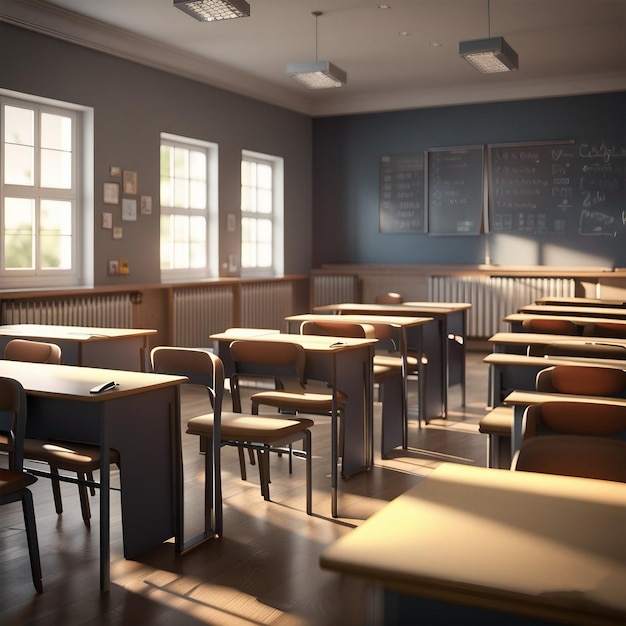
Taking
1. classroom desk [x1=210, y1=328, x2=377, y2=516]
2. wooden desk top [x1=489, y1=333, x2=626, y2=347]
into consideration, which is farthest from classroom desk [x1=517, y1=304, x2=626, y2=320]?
classroom desk [x1=210, y1=328, x2=377, y2=516]

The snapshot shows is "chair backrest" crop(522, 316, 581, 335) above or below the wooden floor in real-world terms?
above

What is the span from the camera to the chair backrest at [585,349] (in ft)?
13.5

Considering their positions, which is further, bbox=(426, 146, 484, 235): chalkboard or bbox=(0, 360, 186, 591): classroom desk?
bbox=(426, 146, 484, 235): chalkboard

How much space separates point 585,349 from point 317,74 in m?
3.96

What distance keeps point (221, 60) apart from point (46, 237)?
2.70 metres

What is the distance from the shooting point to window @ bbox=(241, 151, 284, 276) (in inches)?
386

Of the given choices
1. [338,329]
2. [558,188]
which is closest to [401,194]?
[558,188]

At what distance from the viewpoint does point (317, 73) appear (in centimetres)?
716

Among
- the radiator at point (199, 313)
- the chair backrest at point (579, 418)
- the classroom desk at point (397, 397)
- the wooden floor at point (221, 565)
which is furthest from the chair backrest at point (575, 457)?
the radiator at point (199, 313)

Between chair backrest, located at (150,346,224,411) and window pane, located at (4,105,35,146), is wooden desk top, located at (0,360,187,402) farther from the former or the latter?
window pane, located at (4,105,35,146)

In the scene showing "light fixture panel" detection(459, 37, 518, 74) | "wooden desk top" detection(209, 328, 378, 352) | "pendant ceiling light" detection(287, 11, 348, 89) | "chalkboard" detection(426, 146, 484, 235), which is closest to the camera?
"wooden desk top" detection(209, 328, 378, 352)

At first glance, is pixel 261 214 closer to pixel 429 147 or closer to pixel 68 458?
pixel 429 147

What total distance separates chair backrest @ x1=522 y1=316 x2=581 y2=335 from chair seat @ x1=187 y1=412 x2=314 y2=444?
211 cm

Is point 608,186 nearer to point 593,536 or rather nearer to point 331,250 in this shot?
point 331,250
